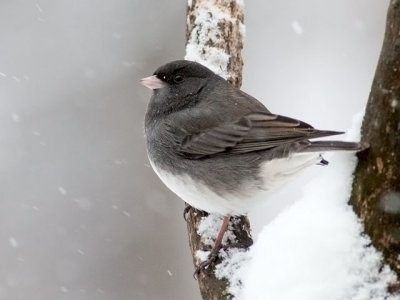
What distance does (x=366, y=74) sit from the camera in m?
6.79

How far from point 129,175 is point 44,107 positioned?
4.47 ft

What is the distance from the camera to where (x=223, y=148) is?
2848 mm

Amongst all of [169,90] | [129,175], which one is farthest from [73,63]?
[169,90]

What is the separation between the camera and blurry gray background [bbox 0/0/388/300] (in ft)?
19.3

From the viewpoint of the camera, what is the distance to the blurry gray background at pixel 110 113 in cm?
588

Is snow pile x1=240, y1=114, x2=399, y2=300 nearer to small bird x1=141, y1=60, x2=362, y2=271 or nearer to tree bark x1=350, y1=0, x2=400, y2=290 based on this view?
tree bark x1=350, y1=0, x2=400, y2=290

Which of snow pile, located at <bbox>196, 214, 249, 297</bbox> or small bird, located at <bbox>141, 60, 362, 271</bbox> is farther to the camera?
small bird, located at <bbox>141, 60, 362, 271</bbox>

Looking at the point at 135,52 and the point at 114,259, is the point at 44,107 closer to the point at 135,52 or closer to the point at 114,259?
the point at 135,52

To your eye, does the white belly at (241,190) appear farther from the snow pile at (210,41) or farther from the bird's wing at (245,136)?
the snow pile at (210,41)

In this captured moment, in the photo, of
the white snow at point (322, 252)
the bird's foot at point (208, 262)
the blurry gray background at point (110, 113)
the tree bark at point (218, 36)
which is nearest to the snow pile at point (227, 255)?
the bird's foot at point (208, 262)

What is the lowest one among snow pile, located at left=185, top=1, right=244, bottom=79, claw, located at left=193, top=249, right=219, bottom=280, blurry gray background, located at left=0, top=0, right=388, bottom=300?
blurry gray background, located at left=0, top=0, right=388, bottom=300

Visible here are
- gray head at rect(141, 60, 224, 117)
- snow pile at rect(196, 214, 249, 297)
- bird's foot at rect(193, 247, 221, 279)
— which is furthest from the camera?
gray head at rect(141, 60, 224, 117)

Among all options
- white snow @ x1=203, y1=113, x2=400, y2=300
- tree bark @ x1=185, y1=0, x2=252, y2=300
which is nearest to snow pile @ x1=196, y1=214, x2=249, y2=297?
white snow @ x1=203, y1=113, x2=400, y2=300

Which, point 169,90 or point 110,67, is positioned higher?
point 169,90
